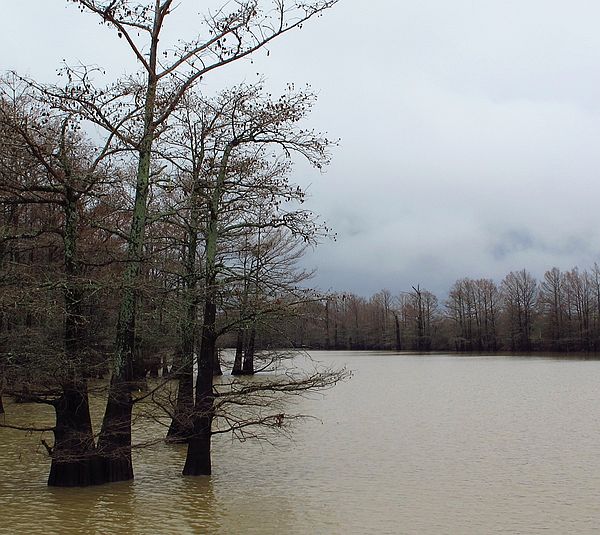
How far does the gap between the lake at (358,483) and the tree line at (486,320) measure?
5970 cm

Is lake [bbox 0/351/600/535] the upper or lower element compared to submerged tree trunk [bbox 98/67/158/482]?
lower

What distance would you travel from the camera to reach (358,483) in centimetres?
1306

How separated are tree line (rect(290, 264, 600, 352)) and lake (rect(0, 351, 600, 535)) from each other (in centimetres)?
5970

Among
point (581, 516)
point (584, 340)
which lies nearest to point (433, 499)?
point (581, 516)

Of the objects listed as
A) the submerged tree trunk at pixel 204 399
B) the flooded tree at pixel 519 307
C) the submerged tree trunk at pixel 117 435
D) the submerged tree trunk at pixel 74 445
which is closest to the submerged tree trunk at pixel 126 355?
the submerged tree trunk at pixel 117 435

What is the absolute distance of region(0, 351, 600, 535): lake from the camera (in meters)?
10.1

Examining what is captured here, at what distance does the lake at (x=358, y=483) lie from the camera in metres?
10.1

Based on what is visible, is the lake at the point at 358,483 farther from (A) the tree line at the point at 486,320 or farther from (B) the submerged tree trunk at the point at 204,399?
(A) the tree line at the point at 486,320

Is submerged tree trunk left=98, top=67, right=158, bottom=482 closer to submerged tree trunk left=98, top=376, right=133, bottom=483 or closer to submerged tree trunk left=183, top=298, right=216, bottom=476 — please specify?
submerged tree trunk left=98, top=376, right=133, bottom=483

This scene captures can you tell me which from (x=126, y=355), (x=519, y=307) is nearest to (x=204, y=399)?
(x=126, y=355)

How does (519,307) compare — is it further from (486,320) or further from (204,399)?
A: (204,399)

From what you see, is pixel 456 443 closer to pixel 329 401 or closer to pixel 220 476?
pixel 220 476

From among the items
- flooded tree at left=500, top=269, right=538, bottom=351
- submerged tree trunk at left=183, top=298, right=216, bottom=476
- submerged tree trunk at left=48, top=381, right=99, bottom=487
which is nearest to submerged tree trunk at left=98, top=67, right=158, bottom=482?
submerged tree trunk at left=48, top=381, right=99, bottom=487

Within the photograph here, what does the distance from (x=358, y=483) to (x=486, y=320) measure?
90.5 meters
